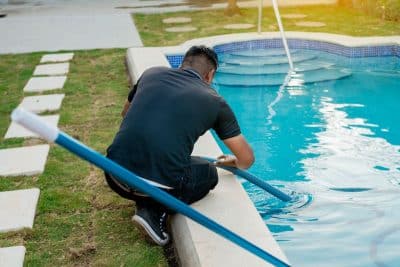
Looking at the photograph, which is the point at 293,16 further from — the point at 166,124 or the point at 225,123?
the point at 166,124

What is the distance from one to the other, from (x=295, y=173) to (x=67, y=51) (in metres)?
5.02

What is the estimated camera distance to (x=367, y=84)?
751 cm

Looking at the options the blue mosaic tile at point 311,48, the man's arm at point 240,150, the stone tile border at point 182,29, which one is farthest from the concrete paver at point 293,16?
the man's arm at point 240,150

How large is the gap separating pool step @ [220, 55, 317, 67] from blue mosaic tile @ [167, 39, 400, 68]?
0.92ft

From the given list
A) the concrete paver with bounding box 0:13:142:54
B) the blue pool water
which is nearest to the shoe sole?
the blue pool water

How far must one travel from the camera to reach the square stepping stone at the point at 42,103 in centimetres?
577

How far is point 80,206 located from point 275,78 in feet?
15.1

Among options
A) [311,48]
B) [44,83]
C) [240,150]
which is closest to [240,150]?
[240,150]

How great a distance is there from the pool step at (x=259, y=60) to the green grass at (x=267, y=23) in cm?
106

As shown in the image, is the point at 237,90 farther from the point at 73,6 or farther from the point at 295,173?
the point at 73,6

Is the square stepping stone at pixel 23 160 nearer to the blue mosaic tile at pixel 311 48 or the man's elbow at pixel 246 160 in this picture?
the man's elbow at pixel 246 160

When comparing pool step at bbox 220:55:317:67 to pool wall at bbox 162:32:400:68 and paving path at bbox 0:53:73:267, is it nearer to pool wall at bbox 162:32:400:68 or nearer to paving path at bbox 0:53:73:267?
pool wall at bbox 162:32:400:68

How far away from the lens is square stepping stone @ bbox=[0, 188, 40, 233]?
11.1 ft

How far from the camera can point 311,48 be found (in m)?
8.94
